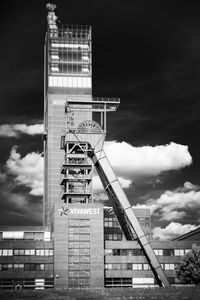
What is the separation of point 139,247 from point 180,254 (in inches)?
383

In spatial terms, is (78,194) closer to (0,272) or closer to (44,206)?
(0,272)

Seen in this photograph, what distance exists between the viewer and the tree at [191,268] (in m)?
106

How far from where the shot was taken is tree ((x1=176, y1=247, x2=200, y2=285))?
10572 centimetres

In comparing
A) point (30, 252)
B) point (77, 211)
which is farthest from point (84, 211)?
point (30, 252)

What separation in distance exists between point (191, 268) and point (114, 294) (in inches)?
1234

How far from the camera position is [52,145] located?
193 m

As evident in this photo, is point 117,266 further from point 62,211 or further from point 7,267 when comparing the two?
point 7,267

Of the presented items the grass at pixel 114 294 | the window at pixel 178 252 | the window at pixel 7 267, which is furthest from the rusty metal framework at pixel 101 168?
the grass at pixel 114 294

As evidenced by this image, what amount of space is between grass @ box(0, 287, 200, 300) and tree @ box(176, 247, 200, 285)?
73.4ft

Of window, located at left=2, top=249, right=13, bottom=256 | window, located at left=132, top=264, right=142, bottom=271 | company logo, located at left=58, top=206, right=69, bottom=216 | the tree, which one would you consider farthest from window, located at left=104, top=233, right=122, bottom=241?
the tree

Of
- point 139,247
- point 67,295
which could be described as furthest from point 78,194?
point 67,295

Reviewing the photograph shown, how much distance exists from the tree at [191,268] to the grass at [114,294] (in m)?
22.4

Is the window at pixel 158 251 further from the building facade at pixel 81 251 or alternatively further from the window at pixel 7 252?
the window at pixel 7 252

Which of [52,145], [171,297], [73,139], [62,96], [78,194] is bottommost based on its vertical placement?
[171,297]
